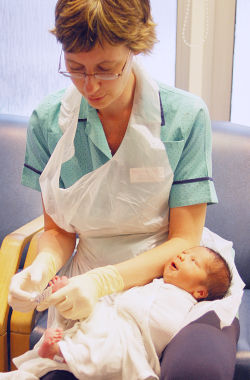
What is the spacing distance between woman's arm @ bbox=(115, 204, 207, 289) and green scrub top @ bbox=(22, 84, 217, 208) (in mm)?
45

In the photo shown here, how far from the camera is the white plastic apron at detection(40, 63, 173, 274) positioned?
1496 millimetres

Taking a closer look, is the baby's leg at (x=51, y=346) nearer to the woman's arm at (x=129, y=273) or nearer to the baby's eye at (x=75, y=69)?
the woman's arm at (x=129, y=273)

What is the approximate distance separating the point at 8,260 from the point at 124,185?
0.58 meters

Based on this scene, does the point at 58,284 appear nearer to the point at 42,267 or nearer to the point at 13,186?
the point at 42,267

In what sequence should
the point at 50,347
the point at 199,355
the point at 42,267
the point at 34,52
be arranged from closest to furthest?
the point at 199,355
the point at 50,347
the point at 42,267
the point at 34,52

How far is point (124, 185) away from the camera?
150 centimetres

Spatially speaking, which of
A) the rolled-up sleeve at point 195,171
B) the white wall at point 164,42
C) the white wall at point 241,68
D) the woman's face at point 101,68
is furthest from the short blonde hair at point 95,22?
the white wall at point 241,68

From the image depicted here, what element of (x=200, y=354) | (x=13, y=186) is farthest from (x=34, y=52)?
(x=200, y=354)

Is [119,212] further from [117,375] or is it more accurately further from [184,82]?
[184,82]

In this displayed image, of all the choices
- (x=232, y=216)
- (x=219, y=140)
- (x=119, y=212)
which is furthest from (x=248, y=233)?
(x=119, y=212)

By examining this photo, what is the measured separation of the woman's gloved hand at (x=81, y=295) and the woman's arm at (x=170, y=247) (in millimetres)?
76

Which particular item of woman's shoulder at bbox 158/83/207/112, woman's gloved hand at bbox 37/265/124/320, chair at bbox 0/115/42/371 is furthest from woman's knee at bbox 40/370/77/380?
chair at bbox 0/115/42/371

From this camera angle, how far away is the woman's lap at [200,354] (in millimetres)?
1153

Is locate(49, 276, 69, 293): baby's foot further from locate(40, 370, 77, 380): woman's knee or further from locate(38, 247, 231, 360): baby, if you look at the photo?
locate(38, 247, 231, 360): baby
